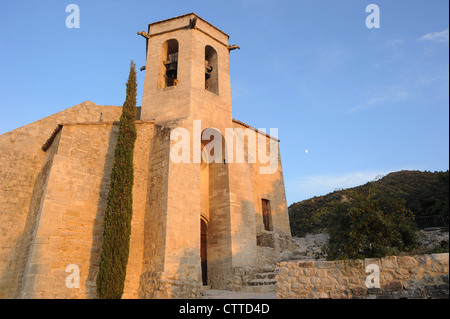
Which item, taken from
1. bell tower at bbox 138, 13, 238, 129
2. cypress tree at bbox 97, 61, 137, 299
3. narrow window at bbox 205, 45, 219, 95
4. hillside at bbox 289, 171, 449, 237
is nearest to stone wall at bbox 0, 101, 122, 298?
cypress tree at bbox 97, 61, 137, 299

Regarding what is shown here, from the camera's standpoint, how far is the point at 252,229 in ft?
40.9

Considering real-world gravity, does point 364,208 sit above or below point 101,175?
below

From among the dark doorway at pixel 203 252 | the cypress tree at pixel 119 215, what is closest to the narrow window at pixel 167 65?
the cypress tree at pixel 119 215

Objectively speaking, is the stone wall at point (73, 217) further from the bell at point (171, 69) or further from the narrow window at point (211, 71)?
the narrow window at point (211, 71)

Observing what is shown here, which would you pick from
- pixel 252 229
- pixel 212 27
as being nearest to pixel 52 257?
pixel 252 229

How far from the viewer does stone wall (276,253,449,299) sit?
5.01 metres

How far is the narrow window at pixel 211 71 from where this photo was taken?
48.1 feet

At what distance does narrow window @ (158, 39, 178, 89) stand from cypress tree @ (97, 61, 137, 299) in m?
3.41

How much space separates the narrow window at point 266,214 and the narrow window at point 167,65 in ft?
25.7

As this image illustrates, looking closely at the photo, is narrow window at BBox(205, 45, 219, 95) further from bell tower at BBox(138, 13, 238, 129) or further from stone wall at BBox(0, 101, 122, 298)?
stone wall at BBox(0, 101, 122, 298)

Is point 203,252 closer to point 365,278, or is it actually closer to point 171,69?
point 365,278

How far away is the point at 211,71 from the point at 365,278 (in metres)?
12.2
